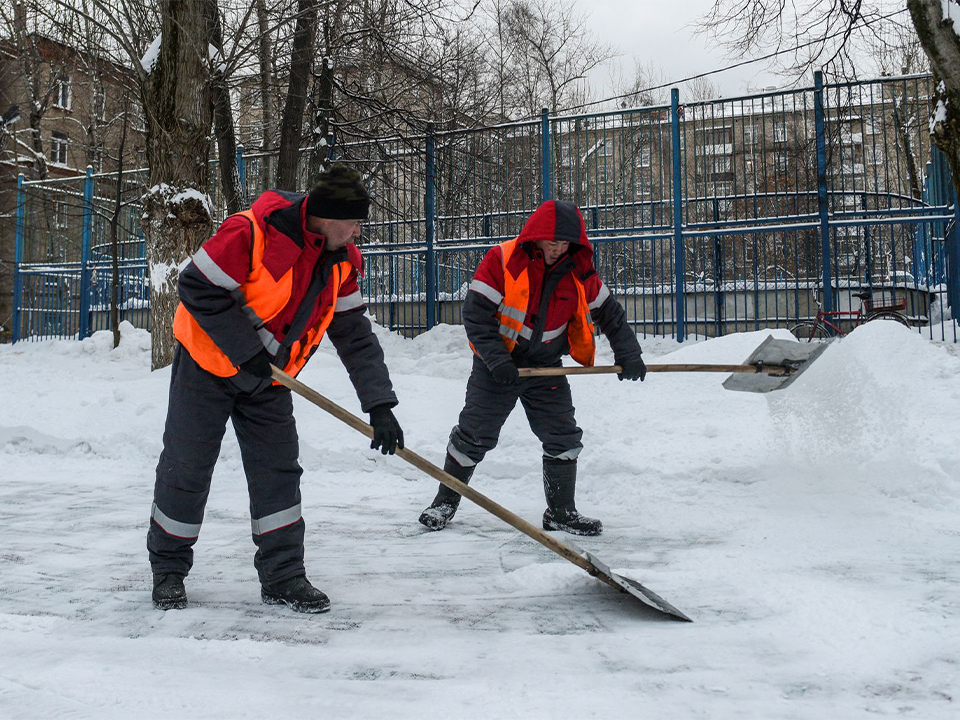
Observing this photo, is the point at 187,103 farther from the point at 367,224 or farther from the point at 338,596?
the point at 338,596

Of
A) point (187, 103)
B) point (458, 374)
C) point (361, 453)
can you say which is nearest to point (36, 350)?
point (187, 103)

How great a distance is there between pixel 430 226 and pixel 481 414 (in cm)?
627

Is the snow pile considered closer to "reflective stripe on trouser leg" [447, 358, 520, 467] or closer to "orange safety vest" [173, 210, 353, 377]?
"reflective stripe on trouser leg" [447, 358, 520, 467]

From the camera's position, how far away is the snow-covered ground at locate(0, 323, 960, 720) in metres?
2.04

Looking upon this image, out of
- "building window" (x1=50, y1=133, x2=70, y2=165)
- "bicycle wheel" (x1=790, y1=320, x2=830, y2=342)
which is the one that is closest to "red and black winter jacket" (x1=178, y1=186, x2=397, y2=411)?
"bicycle wheel" (x1=790, y1=320, x2=830, y2=342)

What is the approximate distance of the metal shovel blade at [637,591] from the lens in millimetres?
2590

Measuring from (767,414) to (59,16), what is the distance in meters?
8.96

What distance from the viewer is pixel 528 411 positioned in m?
4.12

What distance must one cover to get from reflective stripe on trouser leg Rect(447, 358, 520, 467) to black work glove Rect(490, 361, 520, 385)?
0.81 feet

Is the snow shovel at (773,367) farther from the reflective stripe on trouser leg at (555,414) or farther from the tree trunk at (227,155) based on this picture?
the tree trunk at (227,155)

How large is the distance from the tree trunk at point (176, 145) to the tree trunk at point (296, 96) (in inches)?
64.7

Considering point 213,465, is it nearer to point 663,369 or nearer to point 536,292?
point 536,292

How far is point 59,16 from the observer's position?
9.34m

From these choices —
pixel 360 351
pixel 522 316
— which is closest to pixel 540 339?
pixel 522 316
